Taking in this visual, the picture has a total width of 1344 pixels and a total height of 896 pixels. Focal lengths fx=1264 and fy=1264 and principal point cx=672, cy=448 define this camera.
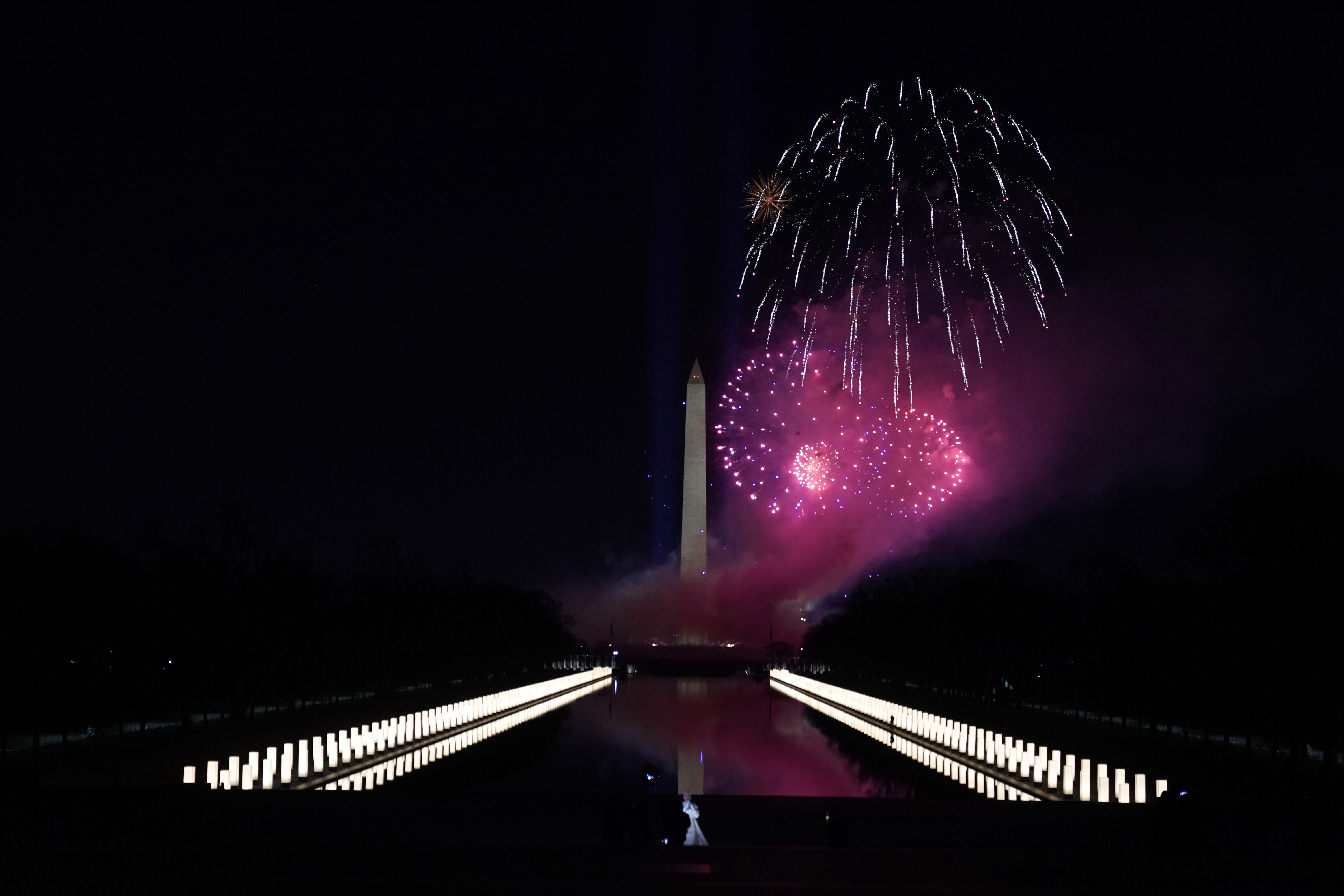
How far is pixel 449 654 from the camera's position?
93.0 meters

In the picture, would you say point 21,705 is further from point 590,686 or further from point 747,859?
point 590,686

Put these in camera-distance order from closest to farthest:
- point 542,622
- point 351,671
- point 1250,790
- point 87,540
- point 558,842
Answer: point 558,842
point 1250,790
point 87,540
point 351,671
point 542,622

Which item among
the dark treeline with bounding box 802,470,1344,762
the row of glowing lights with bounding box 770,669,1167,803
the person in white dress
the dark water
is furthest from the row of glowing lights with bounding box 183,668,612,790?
the dark treeline with bounding box 802,470,1344,762

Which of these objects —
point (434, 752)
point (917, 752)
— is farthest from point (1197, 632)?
point (434, 752)

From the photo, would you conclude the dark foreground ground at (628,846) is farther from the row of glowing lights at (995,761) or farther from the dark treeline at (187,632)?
the dark treeline at (187,632)

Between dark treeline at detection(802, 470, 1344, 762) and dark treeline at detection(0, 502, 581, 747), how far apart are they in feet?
119

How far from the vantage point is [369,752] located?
38.1 metres

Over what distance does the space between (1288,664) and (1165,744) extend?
5580 millimetres

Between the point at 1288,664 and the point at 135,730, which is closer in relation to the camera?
the point at 1288,664

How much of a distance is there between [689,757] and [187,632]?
76.4 ft

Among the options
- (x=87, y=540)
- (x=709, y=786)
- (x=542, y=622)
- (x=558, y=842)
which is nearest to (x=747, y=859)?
(x=558, y=842)

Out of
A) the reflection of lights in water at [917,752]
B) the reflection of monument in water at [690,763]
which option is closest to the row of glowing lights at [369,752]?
the reflection of monument in water at [690,763]

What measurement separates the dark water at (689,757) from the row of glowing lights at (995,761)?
0.87 m

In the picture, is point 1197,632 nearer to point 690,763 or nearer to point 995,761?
point 995,761
